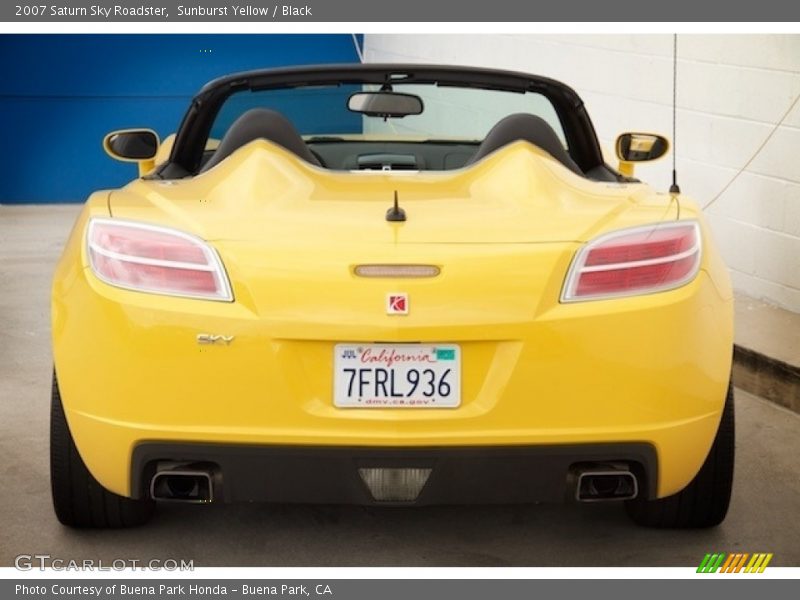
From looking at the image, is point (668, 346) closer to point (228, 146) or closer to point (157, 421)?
point (157, 421)

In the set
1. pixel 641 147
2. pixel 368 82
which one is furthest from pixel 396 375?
pixel 641 147

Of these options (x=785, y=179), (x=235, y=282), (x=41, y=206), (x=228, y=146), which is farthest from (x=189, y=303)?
(x=41, y=206)

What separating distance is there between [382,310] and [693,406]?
87 centimetres

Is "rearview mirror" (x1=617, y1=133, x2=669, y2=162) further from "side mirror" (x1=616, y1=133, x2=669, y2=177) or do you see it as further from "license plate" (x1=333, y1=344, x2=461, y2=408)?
"license plate" (x1=333, y1=344, x2=461, y2=408)

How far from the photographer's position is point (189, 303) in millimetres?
3625

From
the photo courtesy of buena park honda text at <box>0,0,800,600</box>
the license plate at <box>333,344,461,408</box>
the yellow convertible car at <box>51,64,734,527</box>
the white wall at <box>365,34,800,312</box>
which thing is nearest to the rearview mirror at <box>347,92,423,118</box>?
the photo courtesy of buena park honda text at <box>0,0,800,600</box>

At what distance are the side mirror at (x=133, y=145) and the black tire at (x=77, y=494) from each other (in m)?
1.28

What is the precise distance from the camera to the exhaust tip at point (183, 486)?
372 centimetres

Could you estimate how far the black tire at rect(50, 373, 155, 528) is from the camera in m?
4.01

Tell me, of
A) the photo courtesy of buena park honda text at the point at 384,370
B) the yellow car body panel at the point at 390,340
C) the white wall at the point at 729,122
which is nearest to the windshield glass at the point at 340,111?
the photo courtesy of buena park honda text at the point at 384,370

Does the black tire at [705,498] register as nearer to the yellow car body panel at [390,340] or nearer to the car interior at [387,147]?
the yellow car body panel at [390,340]

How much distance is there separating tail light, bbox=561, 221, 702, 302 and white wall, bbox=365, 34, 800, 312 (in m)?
3.93

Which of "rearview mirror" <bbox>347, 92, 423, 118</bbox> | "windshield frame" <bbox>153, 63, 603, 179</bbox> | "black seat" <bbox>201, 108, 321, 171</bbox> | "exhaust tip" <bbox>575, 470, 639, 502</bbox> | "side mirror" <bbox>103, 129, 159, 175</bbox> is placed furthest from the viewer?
"side mirror" <bbox>103, 129, 159, 175</bbox>

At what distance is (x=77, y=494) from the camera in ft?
13.4
